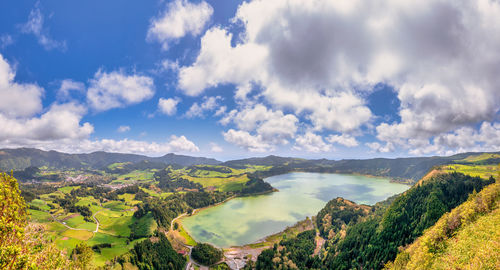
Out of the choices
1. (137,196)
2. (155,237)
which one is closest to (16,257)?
(155,237)

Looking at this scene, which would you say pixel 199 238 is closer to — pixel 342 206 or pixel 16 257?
pixel 342 206

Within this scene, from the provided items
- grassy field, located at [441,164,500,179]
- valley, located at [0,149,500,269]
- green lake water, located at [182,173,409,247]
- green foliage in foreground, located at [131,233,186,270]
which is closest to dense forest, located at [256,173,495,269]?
valley, located at [0,149,500,269]

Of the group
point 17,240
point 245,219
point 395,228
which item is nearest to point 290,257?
point 395,228

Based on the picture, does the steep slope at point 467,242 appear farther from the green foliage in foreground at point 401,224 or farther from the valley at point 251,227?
the green foliage in foreground at point 401,224

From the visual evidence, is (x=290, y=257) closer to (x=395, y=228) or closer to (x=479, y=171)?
(x=395, y=228)

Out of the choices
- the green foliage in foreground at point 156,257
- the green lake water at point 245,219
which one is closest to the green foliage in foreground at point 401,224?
the green lake water at point 245,219
